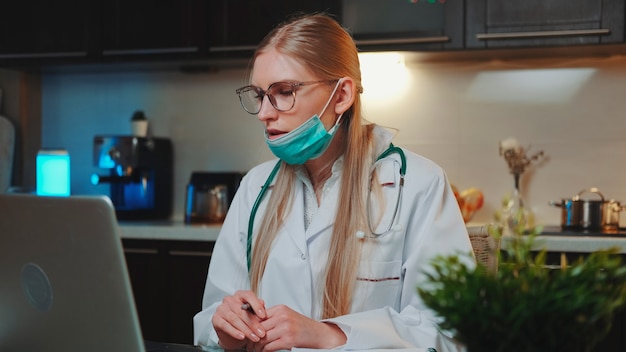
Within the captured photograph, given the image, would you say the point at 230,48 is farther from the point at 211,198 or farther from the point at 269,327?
the point at 269,327

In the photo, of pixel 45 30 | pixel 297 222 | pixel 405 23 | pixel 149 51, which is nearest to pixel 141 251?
pixel 149 51

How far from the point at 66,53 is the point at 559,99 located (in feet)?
6.78

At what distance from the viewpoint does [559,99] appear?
3059 mm

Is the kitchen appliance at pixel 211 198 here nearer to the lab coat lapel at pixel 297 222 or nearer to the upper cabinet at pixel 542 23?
the upper cabinet at pixel 542 23

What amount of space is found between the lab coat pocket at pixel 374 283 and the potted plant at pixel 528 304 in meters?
0.85

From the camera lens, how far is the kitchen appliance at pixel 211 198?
3.23 m

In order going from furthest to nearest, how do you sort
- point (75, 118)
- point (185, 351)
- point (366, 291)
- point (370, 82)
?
point (75, 118) → point (370, 82) → point (366, 291) → point (185, 351)

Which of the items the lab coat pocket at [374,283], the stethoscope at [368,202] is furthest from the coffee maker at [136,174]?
the lab coat pocket at [374,283]

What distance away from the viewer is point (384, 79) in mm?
3254

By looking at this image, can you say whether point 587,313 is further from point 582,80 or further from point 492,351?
point 582,80

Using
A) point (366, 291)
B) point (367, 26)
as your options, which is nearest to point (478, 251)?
point (366, 291)

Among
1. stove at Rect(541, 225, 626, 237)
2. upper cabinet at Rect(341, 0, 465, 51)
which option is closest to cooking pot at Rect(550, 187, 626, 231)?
stove at Rect(541, 225, 626, 237)

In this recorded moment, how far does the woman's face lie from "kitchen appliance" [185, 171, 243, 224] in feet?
5.40

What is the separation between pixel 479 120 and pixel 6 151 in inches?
84.6
